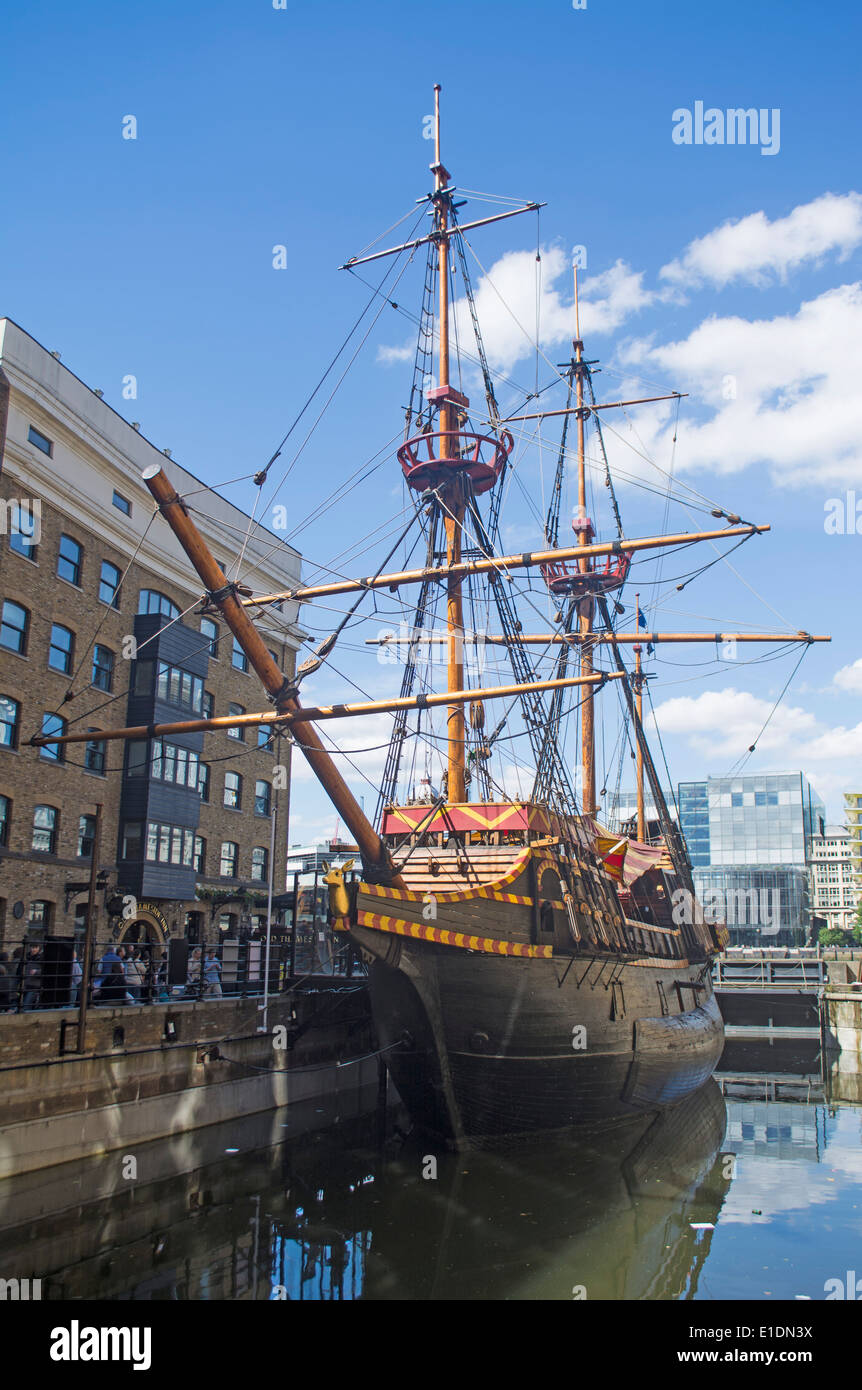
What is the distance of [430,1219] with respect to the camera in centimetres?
1245

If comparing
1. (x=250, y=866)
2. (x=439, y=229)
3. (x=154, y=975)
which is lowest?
(x=154, y=975)

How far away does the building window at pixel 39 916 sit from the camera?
21.2 metres

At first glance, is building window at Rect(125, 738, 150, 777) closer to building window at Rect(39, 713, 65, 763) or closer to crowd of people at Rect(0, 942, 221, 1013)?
building window at Rect(39, 713, 65, 763)

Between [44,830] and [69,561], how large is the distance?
6592mm

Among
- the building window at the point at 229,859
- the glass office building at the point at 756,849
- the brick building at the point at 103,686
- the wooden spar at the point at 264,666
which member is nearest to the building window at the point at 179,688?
the brick building at the point at 103,686

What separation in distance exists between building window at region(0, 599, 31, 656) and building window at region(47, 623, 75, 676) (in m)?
0.87

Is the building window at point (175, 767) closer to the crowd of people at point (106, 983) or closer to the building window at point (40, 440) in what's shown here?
the building window at point (40, 440)

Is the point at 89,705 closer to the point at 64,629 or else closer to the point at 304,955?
the point at 64,629

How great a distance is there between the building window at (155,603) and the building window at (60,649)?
3538 mm

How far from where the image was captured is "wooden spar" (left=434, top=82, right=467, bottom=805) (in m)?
20.0

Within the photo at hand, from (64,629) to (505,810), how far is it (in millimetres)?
12055

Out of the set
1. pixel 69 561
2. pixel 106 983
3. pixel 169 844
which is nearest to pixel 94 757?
pixel 169 844

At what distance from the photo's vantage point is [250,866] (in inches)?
1218
